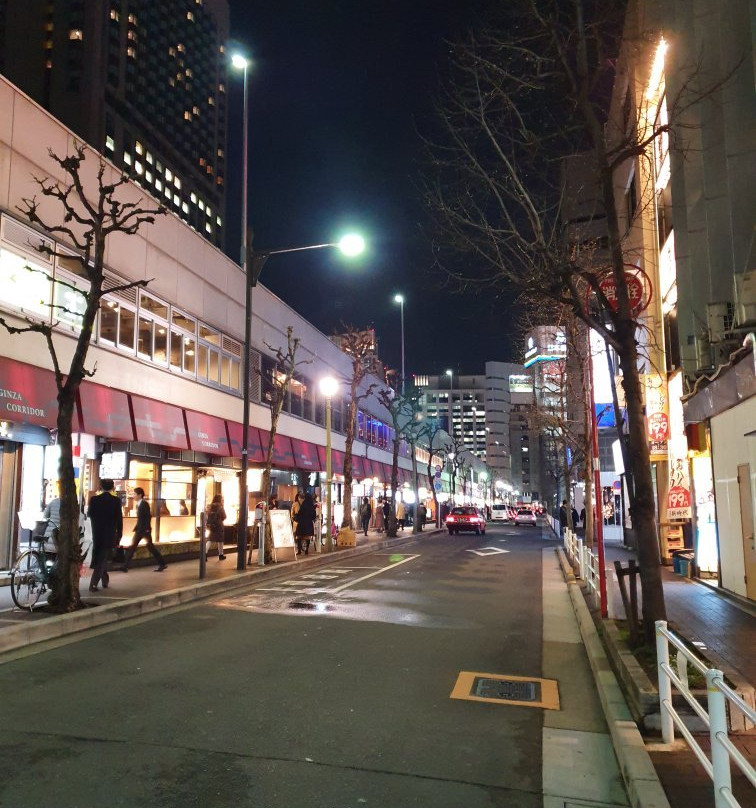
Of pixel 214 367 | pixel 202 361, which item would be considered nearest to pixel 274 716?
pixel 202 361

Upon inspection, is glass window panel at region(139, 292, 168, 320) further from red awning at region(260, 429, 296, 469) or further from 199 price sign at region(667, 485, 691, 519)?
199 price sign at region(667, 485, 691, 519)

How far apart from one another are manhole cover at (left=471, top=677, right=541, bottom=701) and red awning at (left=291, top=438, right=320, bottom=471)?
21568 mm

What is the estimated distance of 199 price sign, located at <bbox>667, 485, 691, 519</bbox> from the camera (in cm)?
1642

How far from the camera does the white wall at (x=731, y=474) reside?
11.6 meters

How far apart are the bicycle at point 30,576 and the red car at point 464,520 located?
30416 millimetres

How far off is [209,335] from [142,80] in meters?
101

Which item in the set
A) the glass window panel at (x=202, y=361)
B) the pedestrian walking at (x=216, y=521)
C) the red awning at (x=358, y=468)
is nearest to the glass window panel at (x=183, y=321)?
the glass window panel at (x=202, y=361)

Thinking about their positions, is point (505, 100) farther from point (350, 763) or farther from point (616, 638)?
point (350, 763)

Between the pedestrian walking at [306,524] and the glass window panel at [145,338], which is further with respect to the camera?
the pedestrian walking at [306,524]

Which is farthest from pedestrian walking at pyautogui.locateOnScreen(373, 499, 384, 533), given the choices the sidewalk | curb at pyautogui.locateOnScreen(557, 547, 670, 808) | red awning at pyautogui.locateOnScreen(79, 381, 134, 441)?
curb at pyautogui.locateOnScreen(557, 547, 670, 808)

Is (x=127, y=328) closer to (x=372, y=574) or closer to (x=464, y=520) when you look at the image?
(x=372, y=574)

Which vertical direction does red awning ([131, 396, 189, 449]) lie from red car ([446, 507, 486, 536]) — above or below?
above

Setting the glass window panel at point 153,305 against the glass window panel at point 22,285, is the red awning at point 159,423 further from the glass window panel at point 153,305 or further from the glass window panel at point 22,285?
the glass window panel at point 22,285

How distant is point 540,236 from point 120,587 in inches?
407
